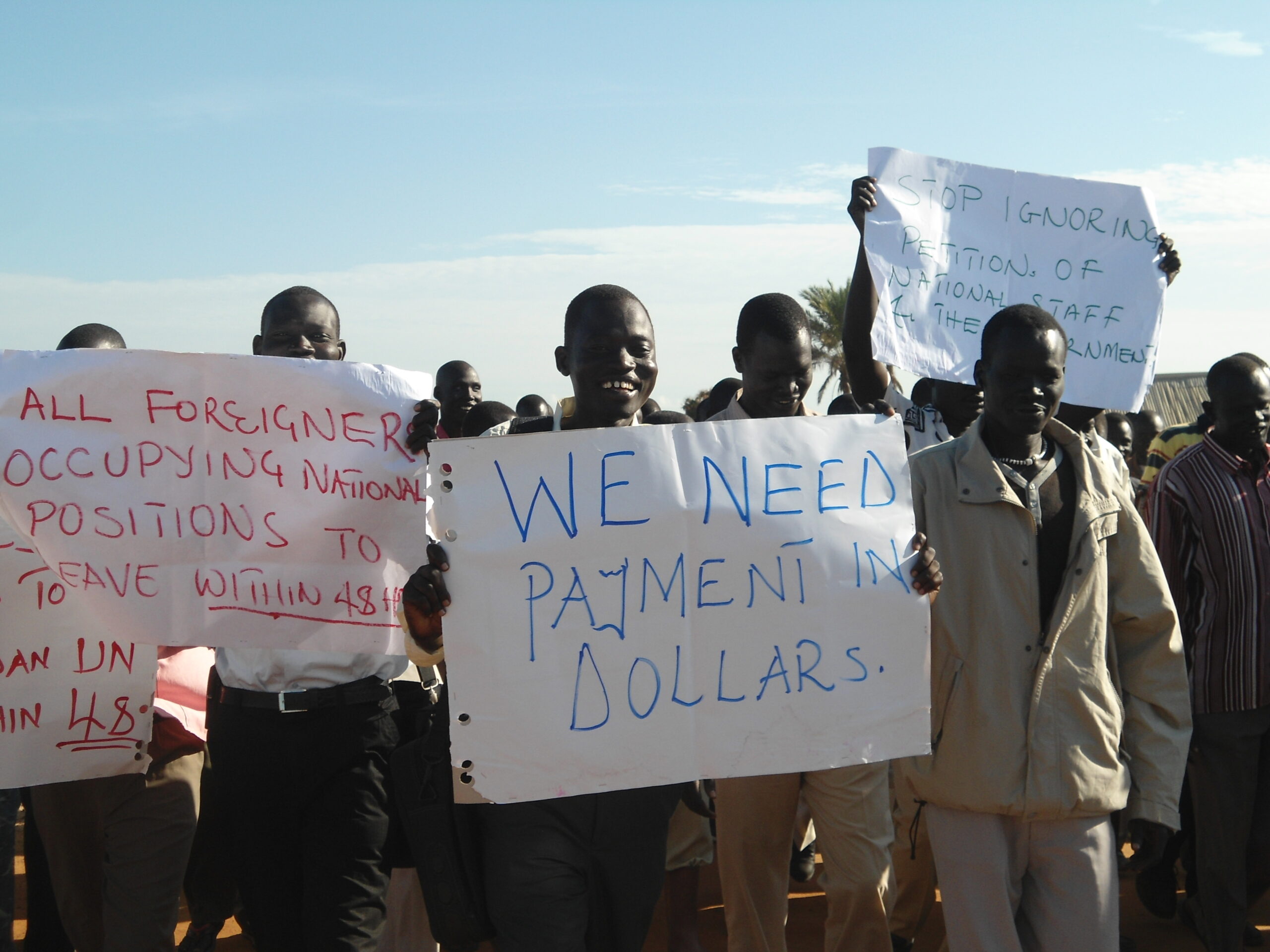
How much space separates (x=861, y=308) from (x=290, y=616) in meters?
2.57

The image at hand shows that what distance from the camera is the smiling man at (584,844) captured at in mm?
2760

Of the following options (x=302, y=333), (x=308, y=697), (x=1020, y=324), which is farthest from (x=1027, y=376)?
(x=308, y=697)

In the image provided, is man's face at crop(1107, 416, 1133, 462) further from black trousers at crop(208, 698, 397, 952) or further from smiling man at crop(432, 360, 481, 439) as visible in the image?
black trousers at crop(208, 698, 397, 952)

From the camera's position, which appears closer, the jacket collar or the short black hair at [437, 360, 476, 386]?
the jacket collar

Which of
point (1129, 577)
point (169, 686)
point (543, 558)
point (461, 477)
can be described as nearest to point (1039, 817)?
point (1129, 577)

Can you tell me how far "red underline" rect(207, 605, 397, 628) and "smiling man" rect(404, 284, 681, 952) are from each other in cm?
39

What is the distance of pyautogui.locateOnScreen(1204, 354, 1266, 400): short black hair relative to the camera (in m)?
4.66

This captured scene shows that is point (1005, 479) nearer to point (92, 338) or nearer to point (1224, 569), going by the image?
point (1224, 569)

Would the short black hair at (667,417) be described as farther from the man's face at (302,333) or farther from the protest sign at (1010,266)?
the man's face at (302,333)

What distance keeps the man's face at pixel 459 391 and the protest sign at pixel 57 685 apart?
3.61m

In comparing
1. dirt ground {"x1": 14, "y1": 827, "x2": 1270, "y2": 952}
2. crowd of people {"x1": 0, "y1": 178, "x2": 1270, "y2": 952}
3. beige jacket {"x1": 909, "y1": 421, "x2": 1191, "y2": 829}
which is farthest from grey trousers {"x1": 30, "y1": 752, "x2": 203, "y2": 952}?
beige jacket {"x1": 909, "y1": 421, "x2": 1191, "y2": 829}

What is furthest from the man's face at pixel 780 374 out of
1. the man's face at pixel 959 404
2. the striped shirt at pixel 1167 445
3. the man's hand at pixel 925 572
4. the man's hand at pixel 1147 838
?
the striped shirt at pixel 1167 445

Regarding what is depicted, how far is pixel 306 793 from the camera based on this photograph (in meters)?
3.31

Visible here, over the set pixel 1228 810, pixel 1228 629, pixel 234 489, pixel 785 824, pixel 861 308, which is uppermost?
pixel 861 308
